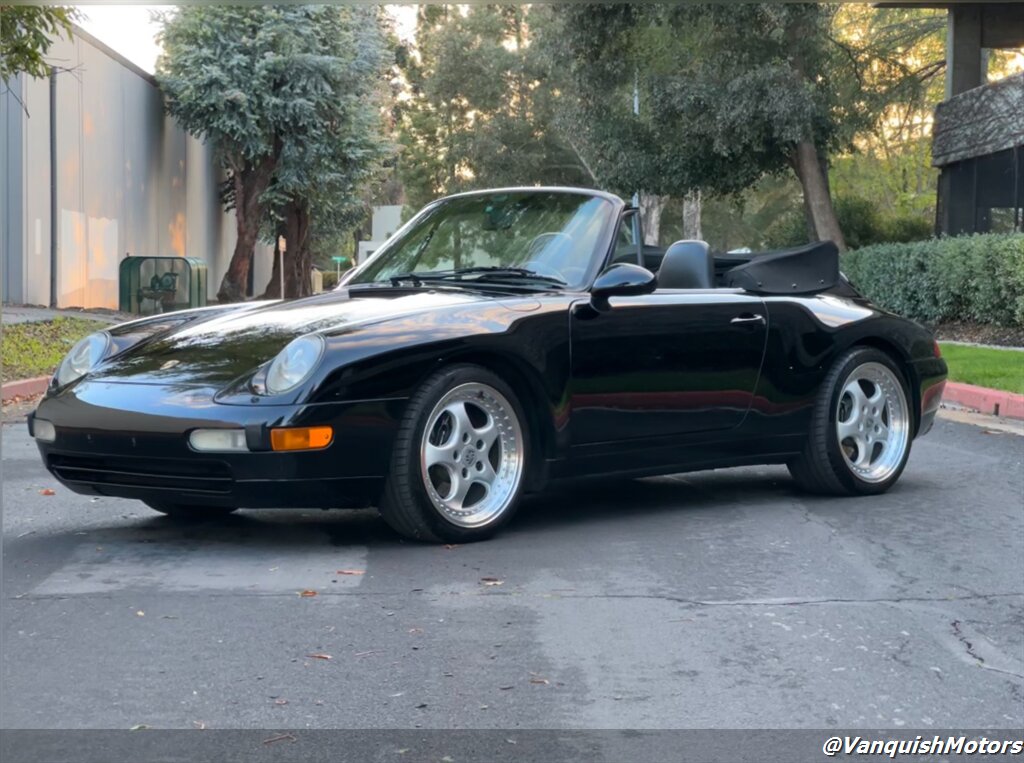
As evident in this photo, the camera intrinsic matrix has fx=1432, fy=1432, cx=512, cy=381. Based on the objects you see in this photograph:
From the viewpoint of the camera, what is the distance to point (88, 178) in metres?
28.2

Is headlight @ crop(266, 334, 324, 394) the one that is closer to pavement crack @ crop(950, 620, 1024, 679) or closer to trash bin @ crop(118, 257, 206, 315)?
pavement crack @ crop(950, 620, 1024, 679)

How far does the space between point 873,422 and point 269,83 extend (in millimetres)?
29505

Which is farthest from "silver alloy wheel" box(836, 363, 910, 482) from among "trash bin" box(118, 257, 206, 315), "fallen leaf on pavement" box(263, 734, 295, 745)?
"trash bin" box(118, 257, 206, 315)

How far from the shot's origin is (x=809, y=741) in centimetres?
328

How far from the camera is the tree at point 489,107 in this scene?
2181 inches

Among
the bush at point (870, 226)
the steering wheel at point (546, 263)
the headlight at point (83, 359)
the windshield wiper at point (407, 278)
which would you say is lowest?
the headlight at point (83, 359)

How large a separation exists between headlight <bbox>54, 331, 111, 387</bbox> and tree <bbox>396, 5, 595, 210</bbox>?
4862 cm

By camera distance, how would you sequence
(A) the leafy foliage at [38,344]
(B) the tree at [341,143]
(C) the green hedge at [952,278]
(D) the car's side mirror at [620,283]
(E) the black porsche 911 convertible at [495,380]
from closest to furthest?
(E) the black porsche 911 convertible at [495,380] → (D) the car's side mirror at [620,283] → (A) the leafy foliage at [38,344] → (C) the green hedge at [952,278] → (B) the tree at [341,143]

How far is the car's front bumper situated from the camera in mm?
4945

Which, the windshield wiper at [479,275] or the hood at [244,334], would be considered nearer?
the hood at [244,334]

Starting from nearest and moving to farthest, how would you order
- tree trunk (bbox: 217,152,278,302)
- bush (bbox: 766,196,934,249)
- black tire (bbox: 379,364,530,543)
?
black tire (bbox: 379,364,530,543) < bush (bbox: 766,196,934,249) < tree trunk (bbox: 217,152,278,302)

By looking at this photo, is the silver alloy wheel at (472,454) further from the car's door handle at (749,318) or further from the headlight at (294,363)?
the car's door handle at (749,318)

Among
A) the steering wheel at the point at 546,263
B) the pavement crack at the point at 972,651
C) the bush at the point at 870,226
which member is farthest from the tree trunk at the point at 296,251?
the pavement crack at the point at 972,651

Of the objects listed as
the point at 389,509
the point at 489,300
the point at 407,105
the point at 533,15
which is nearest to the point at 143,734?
the point at 389,509
